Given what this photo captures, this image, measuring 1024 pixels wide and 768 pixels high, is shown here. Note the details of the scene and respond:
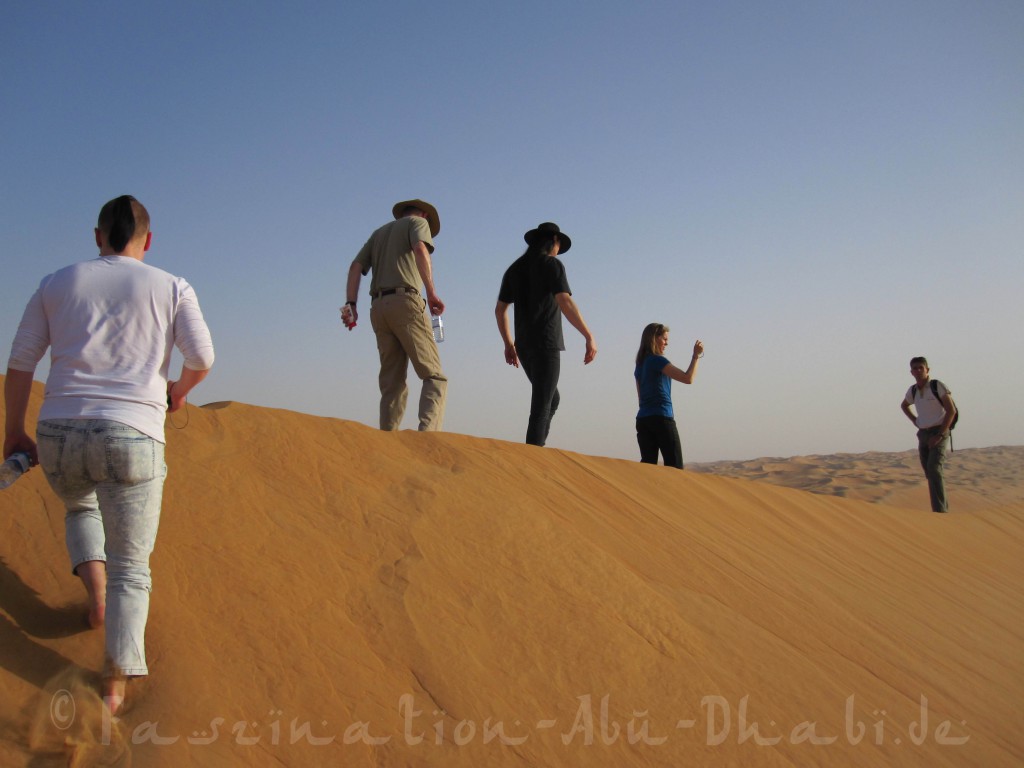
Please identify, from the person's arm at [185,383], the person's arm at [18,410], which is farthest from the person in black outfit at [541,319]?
the person's arm at [18,410]

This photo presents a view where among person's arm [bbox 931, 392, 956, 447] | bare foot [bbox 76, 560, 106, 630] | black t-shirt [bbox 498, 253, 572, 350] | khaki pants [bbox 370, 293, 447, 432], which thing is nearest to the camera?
bare foot [bbox 76, 560, 106, 630]

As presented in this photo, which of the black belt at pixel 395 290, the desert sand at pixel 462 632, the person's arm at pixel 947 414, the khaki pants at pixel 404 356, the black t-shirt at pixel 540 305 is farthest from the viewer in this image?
the person's arm at pixel 947 414

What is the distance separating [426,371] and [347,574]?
237 centimetres

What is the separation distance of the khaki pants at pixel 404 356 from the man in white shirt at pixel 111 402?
8.32 ft

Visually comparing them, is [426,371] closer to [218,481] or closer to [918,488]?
[218,481]

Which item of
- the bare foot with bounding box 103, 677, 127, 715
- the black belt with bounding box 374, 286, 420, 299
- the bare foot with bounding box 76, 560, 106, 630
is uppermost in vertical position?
the black belt with bounding box 374, 286, 420, 299

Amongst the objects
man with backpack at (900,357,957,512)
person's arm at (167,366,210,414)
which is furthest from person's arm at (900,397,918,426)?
person's arm at (167,366,210,414)

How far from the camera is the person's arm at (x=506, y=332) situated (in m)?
5.36

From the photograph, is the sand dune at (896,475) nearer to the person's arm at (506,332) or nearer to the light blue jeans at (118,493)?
the person's arm at (506,332)

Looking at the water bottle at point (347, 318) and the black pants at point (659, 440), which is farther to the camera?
the black pants at point (659, 440)

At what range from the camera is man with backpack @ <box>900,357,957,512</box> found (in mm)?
7547

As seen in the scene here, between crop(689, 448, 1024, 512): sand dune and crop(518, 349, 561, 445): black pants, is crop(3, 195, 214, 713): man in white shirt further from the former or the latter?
crop(689, 448, 1024, 512): sand dune

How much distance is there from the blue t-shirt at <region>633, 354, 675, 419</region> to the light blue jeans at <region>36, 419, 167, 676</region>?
390 centimetres

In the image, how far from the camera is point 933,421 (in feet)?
25.1
